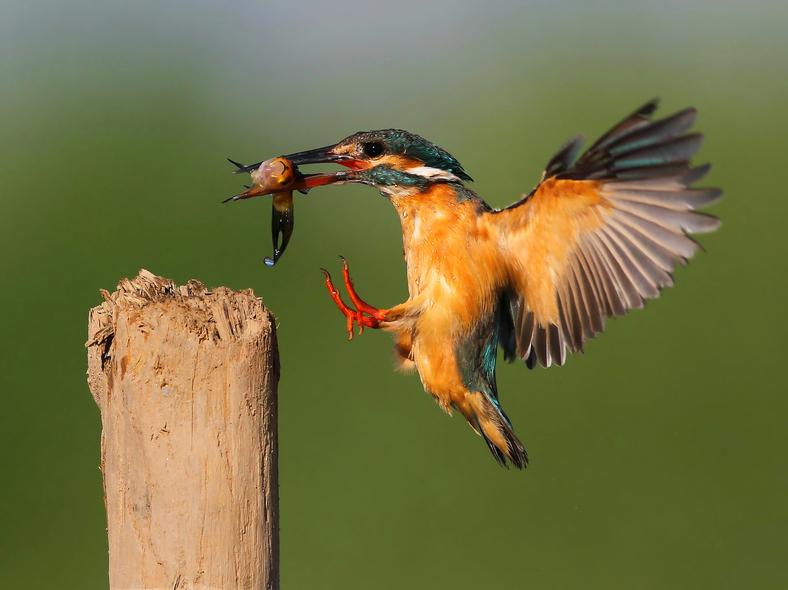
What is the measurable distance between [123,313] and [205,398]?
0.36 meters

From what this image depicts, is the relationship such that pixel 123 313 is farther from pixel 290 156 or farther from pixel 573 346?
pixel 573 346

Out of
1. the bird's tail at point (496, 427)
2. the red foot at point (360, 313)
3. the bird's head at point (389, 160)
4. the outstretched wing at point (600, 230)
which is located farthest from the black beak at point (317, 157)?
the bird's tail at point (496, 427)

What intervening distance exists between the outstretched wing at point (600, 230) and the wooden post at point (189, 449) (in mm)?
1476

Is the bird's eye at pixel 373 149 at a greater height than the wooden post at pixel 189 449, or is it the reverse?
the bird's eye at pixel 373 149

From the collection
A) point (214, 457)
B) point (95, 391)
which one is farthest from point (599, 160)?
point (95, 391)

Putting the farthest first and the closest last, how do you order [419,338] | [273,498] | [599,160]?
[419,338], [599,160], [273,498]

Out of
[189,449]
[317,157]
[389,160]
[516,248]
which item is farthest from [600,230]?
[189,449]

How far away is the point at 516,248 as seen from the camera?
3305mm

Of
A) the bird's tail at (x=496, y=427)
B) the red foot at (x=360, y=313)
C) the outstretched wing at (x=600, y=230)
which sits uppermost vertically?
the outstretched wing at (x=600, y=230)

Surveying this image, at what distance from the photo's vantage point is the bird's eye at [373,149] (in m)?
3.47

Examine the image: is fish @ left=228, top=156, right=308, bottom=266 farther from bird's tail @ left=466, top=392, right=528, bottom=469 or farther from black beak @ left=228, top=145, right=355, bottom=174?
bird's tail @ left=466, top=392, right=528, bottom=469

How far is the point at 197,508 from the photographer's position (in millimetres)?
2008

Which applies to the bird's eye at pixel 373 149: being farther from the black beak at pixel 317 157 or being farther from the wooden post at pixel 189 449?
the wooden post at pixel 189 449

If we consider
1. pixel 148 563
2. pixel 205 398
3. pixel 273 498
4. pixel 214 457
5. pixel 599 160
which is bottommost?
pixel 148 563
